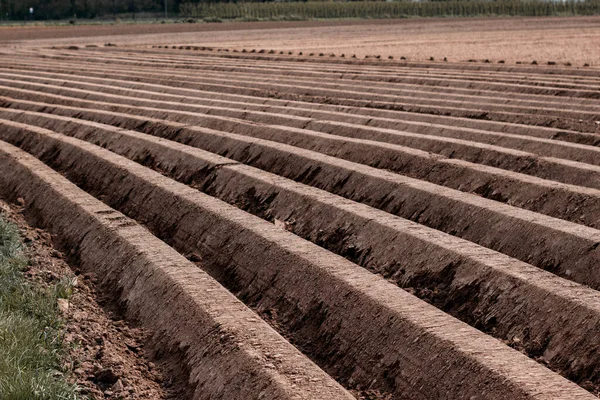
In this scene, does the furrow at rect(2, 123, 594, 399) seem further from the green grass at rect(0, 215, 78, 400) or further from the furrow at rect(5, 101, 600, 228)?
the furrow at rect(5, 101, 600, 228)

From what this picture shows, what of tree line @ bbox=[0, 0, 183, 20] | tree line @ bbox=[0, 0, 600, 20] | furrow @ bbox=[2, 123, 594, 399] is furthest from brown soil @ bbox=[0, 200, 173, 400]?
tree line @ bbox=[0, 0, 183, 20]

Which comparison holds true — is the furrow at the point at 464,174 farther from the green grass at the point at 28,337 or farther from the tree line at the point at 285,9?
the tree line at the point at 285,9

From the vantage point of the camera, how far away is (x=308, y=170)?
25.3ft

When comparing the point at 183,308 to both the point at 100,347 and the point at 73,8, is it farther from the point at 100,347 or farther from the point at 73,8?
the point at 73,8

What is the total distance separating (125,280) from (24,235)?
1.41 m

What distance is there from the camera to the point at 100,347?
15.0 feet

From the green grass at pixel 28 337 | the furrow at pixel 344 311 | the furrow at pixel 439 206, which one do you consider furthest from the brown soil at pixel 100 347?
the furrow at pixel 439 206

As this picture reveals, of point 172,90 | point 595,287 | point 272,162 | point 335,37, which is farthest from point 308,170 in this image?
point 335,37

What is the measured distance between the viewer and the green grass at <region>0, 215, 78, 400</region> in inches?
150

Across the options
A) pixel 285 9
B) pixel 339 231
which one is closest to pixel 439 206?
pixel 339 231

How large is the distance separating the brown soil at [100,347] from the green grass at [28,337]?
0.07 m

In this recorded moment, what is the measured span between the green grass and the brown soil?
0.23 feet

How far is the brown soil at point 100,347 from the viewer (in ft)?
13.6

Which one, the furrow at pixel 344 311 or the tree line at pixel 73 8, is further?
the tree line at pixel 73 8
